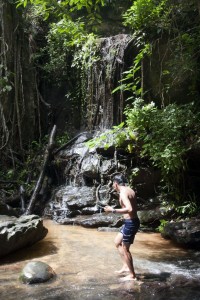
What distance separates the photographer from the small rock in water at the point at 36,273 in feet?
15.0

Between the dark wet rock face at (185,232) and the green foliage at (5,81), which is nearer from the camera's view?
the dark wet rock face at (185,232)

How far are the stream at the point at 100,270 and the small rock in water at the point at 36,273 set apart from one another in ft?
0.28

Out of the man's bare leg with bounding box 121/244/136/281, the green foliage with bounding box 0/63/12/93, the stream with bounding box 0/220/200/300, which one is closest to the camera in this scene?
the stream with bounding box 0/220/200/300

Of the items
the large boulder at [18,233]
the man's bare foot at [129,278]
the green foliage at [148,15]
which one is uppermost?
the green foliage at [148,15]

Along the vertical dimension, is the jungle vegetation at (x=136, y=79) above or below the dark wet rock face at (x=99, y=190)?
above

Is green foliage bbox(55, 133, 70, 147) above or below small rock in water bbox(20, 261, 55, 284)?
above

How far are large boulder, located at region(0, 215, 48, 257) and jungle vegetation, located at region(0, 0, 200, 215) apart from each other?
2034 mm

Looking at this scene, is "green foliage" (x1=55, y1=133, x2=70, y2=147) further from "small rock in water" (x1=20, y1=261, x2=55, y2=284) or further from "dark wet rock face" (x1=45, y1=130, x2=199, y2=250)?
"small rock in water" (x1=20, y1=261, x2=55, y2=284)

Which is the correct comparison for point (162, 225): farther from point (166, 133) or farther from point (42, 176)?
point (42, 176)

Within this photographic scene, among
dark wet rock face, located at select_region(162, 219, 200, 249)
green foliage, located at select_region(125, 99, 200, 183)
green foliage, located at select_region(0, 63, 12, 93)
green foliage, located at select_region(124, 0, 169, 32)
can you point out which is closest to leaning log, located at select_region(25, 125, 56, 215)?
green foliage, located at select_region(0, 63, 12, 93)

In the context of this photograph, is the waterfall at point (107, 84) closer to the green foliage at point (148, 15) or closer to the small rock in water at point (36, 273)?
the green foliage at point (148, 15)

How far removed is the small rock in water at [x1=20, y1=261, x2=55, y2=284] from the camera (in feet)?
15.0

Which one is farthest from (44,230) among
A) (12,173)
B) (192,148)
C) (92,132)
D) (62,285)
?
(92,132)

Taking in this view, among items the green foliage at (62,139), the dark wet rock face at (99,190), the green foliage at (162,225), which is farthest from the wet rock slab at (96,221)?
the green foliage at (62,139)
